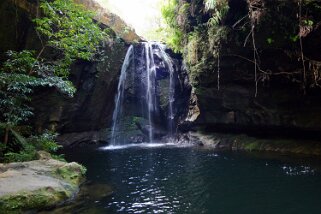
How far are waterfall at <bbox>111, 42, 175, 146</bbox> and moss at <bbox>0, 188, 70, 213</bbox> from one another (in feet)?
49.2

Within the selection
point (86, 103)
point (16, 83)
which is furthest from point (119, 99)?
point (16, 83)

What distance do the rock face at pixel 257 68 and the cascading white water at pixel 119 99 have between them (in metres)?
5.80

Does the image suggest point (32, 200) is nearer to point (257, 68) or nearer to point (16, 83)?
point (16, 83)

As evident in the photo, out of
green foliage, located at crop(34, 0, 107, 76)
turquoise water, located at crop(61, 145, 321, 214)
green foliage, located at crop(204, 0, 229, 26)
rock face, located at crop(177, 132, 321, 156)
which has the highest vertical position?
green foliage, located at crop(204, 0, 229, 26)

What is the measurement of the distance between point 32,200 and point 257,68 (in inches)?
448

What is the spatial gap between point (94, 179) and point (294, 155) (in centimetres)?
904

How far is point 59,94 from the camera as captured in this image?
20125 millimetres

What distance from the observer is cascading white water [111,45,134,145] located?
2277 cm

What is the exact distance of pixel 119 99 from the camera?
23.4 metres

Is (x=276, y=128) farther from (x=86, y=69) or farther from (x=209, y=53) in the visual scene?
(x=86, y=69)

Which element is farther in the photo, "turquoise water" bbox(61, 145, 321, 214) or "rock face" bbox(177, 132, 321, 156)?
"rock face" bbox(177, 132, 321, 156)

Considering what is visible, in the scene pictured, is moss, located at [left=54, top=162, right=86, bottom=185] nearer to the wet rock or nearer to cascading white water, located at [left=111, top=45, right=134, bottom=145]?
the wet rock

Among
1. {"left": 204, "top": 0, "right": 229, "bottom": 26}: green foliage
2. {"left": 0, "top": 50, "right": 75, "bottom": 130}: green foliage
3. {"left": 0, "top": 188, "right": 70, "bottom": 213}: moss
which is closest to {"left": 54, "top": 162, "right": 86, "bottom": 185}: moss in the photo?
{"left": 0, "top": 188, "right": 70, "bottom": 213}: moss

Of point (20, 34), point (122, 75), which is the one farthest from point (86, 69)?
point (20, 34)
